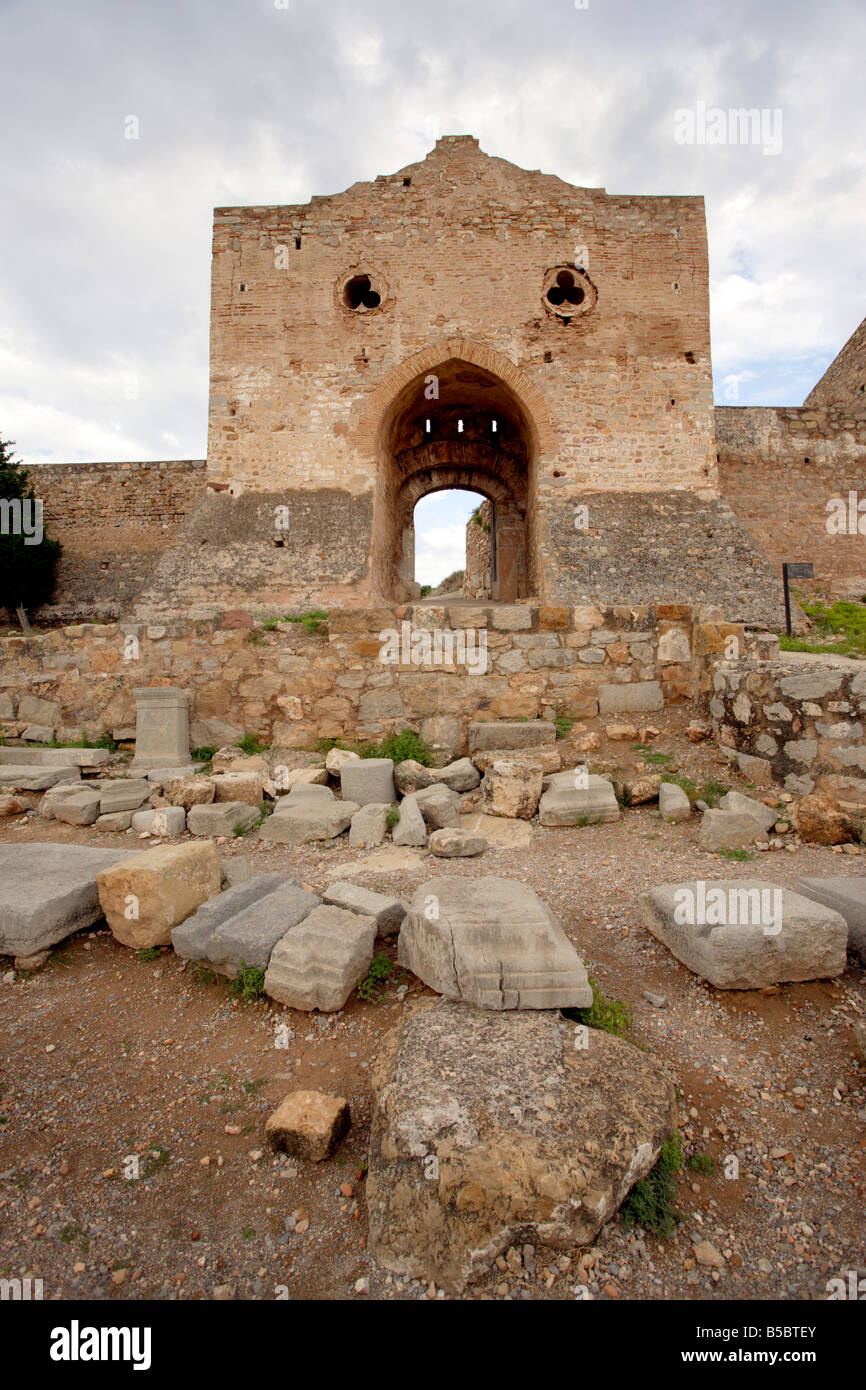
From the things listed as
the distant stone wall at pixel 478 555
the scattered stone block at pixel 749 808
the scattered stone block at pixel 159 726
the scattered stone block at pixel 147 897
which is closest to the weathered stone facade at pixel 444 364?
the scattered stone block at pixel 159 726

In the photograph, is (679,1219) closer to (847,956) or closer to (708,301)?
(847,956)

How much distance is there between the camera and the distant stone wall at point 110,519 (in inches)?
650

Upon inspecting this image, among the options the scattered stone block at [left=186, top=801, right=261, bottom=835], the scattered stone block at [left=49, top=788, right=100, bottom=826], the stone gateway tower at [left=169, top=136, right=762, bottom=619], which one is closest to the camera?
the scattered stone block at [left=186, top=801, right=261, bottom=835]

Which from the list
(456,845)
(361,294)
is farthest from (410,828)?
(361,294)

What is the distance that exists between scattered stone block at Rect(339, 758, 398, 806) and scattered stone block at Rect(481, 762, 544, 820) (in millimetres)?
876

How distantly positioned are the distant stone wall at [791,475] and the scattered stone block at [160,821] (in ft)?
46.0

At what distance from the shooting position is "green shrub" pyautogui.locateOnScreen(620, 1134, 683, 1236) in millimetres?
1654

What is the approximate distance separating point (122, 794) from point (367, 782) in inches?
80.5

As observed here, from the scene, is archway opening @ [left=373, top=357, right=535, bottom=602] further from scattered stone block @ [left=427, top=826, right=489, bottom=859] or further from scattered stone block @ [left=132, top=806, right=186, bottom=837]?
scattered stone block @ [left=427, top=826, right=489, bottom=859]

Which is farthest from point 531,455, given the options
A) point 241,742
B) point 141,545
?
point 141,545

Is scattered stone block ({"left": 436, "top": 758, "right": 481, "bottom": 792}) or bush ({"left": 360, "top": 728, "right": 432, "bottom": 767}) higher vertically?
bush ({"left": 360, "top": 728, "right": 432, "bottom": 767})

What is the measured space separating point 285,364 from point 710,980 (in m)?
12.3

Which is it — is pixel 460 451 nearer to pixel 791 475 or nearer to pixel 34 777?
pixel 791 475


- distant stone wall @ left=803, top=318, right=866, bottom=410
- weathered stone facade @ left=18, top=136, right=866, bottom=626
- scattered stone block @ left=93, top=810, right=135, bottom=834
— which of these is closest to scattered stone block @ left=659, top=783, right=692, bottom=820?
scattered stone block @ left=93, top=810, right=135, bottom=834
